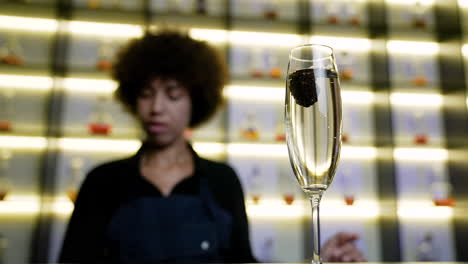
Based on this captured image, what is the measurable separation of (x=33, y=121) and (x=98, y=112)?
0.42 m

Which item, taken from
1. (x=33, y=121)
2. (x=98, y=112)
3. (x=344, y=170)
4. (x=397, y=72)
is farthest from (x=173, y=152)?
(x=397, y=72)

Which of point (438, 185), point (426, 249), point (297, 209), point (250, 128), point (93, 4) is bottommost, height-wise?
point (426, 249)

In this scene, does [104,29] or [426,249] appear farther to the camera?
[426,249]

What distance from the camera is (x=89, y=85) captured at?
115 inches

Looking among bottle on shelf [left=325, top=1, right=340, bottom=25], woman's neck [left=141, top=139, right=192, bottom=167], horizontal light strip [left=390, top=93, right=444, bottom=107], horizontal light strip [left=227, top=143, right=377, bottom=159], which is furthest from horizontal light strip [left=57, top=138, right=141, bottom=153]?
horizontal light strip [left=390, top=93, right=444, bottom=107]

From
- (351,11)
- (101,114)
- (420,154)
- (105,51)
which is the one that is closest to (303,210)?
(420,154)

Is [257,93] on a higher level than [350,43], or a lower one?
lower

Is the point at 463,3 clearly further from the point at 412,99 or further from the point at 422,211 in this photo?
the point at 422,211

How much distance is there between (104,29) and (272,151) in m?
1.46

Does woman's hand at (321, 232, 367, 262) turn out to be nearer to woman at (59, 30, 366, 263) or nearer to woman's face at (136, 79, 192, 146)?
woman at (59, 30, 366, 263)

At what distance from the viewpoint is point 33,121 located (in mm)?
2859

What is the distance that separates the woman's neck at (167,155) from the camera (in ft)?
5.08

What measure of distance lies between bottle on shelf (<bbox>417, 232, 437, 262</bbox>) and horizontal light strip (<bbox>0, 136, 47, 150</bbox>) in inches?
108

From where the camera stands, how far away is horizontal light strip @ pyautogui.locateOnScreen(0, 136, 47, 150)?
2.74 m
